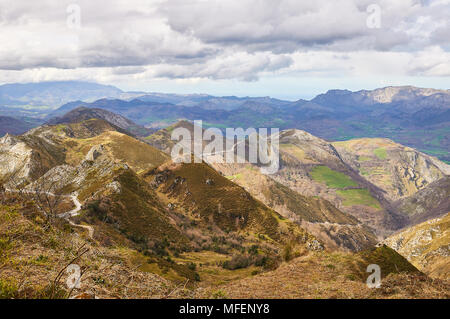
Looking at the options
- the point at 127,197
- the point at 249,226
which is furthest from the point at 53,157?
the point at 249,226

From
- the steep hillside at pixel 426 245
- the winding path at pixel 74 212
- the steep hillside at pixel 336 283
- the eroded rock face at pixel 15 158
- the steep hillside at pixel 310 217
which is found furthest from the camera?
the steep hillside at pixel 310 217

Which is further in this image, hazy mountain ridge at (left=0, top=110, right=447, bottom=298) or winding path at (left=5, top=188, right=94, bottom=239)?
winding path at (left=5, top=188, right=94, bottom=239)

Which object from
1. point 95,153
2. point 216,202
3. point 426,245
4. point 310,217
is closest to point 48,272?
point 216,202

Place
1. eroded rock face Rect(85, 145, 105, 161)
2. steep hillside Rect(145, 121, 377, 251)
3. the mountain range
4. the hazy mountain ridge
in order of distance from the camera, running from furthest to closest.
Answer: eroded rock face Rect(85, 145, 105, 161) < steep hillside Rect(145, 121, 377, 251) < the hazy mountain ridge < the mountain range

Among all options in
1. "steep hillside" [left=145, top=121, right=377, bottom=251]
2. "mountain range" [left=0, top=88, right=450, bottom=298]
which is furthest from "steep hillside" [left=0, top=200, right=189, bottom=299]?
"steep hillside" [left=145, top=121, right=377, bottom=251]

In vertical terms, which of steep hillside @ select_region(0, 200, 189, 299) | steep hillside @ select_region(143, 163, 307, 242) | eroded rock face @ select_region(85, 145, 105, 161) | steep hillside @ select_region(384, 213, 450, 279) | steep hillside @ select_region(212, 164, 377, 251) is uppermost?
steep hillside @ select_region(0, 200, 189, 299)

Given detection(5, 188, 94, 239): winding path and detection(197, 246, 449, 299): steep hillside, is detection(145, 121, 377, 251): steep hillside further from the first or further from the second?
detection(197, 246, 449, 299): steep hillside

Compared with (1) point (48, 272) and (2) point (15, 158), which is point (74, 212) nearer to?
(1) point (48, 272)

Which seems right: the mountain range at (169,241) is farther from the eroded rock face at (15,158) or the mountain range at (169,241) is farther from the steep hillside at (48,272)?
the eroded rock face at (15,158)

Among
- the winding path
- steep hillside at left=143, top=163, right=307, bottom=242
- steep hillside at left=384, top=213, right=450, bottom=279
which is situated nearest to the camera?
the winding path

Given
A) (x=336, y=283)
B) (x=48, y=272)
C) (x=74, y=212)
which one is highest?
(x=48, y=272)

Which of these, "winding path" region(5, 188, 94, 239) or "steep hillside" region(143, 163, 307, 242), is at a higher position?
"winding path" region(5, 188, 94, 239)

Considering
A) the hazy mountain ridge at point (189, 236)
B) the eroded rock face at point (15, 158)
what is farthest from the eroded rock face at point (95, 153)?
the eroded rock face at point (15, 158)

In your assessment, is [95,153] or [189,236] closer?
[189,236]
